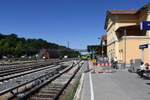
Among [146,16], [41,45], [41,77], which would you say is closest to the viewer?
[41,77]

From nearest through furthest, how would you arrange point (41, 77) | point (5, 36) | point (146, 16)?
point (41, 77) < point (146, 16) < point (5, 36)

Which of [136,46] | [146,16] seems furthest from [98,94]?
[146,16]

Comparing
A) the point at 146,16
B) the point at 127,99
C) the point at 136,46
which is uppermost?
the point at 146,16

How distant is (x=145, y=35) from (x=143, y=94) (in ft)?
164

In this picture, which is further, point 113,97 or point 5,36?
point 5,36

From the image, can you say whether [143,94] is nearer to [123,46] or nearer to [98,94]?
[98,94]

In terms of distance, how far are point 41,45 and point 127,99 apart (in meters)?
177

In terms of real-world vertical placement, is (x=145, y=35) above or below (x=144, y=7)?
below

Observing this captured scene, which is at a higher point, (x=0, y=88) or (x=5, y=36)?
(x=5, y=36)

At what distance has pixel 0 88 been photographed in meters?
18.1

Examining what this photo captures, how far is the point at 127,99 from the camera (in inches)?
671

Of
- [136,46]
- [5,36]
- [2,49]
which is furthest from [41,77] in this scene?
Answer: [5,36]

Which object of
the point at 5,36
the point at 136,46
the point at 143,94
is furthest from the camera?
the point at 5,36

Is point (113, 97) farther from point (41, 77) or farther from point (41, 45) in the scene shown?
point (41, 45)
